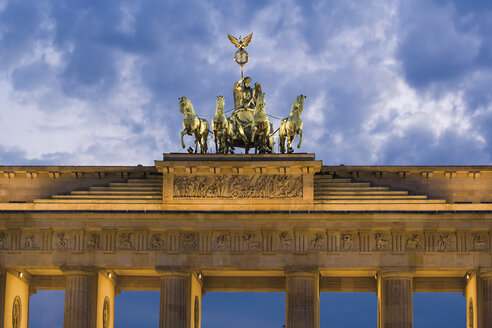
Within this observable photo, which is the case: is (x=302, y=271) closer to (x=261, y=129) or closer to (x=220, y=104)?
(x=261, y=129)

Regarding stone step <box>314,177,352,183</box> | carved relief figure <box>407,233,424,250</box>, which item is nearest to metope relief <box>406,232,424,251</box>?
carved relief figure <box>407,233,424,250</box>

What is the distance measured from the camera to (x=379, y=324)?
163 ft

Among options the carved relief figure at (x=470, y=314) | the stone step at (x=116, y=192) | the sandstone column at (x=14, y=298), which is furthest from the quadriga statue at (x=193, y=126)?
the carved relief figure at (x=470, y=314)

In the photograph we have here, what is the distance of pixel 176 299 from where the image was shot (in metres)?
48.7

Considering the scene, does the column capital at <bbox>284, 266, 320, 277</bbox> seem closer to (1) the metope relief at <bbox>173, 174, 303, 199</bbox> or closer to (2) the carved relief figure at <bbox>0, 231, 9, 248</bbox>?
(1) the metope relief at <bbox>173, 174, 303, 199</bbox>

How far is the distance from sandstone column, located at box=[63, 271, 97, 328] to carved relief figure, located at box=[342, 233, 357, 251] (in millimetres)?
11124

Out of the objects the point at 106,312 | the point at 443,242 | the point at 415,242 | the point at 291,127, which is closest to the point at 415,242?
the point at 415,242

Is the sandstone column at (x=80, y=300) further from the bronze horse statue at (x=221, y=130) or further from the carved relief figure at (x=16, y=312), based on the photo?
the bronze horse statue at (x=221, y=130)

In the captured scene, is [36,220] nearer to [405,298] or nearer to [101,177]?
[101,177]

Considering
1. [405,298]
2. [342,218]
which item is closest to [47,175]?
[342,218]

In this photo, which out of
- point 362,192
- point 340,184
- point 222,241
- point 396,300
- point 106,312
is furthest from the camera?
point 106,312

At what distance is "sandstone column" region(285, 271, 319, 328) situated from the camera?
48312 mm

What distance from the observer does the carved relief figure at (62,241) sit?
162ft

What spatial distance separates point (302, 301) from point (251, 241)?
11.4ft
